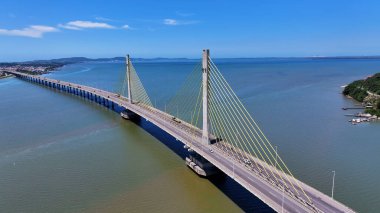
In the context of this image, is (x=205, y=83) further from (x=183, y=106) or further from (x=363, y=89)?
(x=363, y=89)

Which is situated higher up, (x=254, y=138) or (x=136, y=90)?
(x=136, y=90)

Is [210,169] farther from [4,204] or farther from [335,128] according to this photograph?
[335,128]

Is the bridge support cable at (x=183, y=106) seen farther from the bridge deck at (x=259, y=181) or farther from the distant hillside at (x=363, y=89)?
the distant hillside at (x=363, y=89)

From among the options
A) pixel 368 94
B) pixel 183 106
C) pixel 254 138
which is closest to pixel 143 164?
pixel 254 138

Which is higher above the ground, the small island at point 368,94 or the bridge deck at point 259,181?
the small island at point 368,94

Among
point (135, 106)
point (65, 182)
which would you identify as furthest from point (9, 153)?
point (135, 106)

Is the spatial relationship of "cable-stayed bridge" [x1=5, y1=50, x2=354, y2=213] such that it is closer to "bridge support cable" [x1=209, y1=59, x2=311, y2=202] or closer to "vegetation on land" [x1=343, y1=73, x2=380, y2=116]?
"bridge support cable" [x1=209, y1=59, x2=311, y2=202]

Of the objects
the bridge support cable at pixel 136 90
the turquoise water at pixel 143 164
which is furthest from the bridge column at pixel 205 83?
the bridge support cable at pixel 136 90

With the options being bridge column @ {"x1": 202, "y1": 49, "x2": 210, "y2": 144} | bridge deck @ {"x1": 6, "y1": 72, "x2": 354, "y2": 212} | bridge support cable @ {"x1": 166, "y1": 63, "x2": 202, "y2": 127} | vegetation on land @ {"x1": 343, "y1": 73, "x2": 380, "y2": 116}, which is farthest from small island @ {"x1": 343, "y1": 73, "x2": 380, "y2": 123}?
bridge deck @ {"x1": 6, "y1": 72, "x2": 354, "y2": 212}
